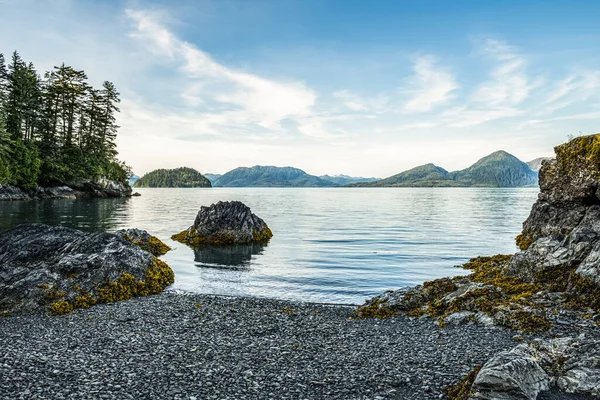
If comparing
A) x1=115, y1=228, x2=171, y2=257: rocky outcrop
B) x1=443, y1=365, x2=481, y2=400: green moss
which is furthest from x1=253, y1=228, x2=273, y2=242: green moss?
x1=443, y1=365, x2=481, y2=400: green moss

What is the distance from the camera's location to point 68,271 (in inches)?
634

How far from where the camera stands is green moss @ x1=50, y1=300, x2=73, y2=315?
13.7 meters

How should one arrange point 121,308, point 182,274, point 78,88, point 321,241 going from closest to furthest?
1. point 121,308
2. point 182,274
3. point 321,241
4. point 78,88

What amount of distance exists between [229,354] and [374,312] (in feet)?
21.3

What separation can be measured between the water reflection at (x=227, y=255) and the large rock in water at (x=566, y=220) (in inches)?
649

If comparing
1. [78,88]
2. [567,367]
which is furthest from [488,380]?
[78,88]

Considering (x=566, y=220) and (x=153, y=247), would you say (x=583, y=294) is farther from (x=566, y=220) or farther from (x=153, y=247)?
(x=153, y=247)

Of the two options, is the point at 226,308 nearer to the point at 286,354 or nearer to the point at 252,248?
the point at 286,354

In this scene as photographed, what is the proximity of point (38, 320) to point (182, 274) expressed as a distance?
33.1 feet

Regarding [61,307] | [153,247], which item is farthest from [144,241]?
[61,307]

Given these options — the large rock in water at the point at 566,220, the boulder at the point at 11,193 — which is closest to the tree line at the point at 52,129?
the boulder at the point at 11,193

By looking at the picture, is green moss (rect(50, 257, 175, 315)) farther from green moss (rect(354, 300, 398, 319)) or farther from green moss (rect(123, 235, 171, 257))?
green moss (rect(354, 300, 398, 319))

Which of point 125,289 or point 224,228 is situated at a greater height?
point 224,228

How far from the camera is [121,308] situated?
14.4 m
